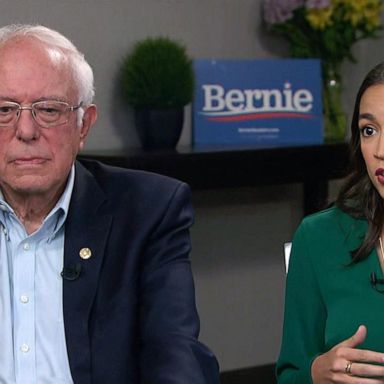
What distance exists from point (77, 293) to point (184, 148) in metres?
1.98

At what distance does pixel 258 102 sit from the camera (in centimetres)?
428

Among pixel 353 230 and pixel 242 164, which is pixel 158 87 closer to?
pixel 242 164

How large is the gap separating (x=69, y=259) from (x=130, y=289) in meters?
0.14

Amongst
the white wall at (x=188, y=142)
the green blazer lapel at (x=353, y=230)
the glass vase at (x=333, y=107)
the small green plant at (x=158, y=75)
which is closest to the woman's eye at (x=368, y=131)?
the green blazer lapel at (x=353, y=230)

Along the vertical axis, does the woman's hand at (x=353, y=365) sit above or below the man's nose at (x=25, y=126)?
below

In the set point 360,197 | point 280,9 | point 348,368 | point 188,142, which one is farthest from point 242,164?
point 348,368

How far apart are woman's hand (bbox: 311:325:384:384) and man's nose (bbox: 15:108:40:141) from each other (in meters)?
0.71

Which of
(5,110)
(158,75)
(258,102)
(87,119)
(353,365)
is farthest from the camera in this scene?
(258,102)

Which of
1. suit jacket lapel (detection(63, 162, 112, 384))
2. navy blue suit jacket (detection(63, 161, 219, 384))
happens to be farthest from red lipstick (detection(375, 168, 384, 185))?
suit jacket lapel (detection(63, 162, 112, 384))

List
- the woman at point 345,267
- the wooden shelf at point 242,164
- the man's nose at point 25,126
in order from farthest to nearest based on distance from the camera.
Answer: the wooden shelf at point 242,164 → the woman at point 345,267 → the man's nose at point 25,126

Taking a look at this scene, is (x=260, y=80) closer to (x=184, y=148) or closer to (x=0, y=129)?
(x=184, y=148)

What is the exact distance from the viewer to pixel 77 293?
6.63 ft

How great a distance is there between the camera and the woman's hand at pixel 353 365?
182 cm

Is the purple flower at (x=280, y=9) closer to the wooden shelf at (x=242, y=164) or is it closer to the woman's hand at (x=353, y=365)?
the wooden shelf at (x=242, y=164)
